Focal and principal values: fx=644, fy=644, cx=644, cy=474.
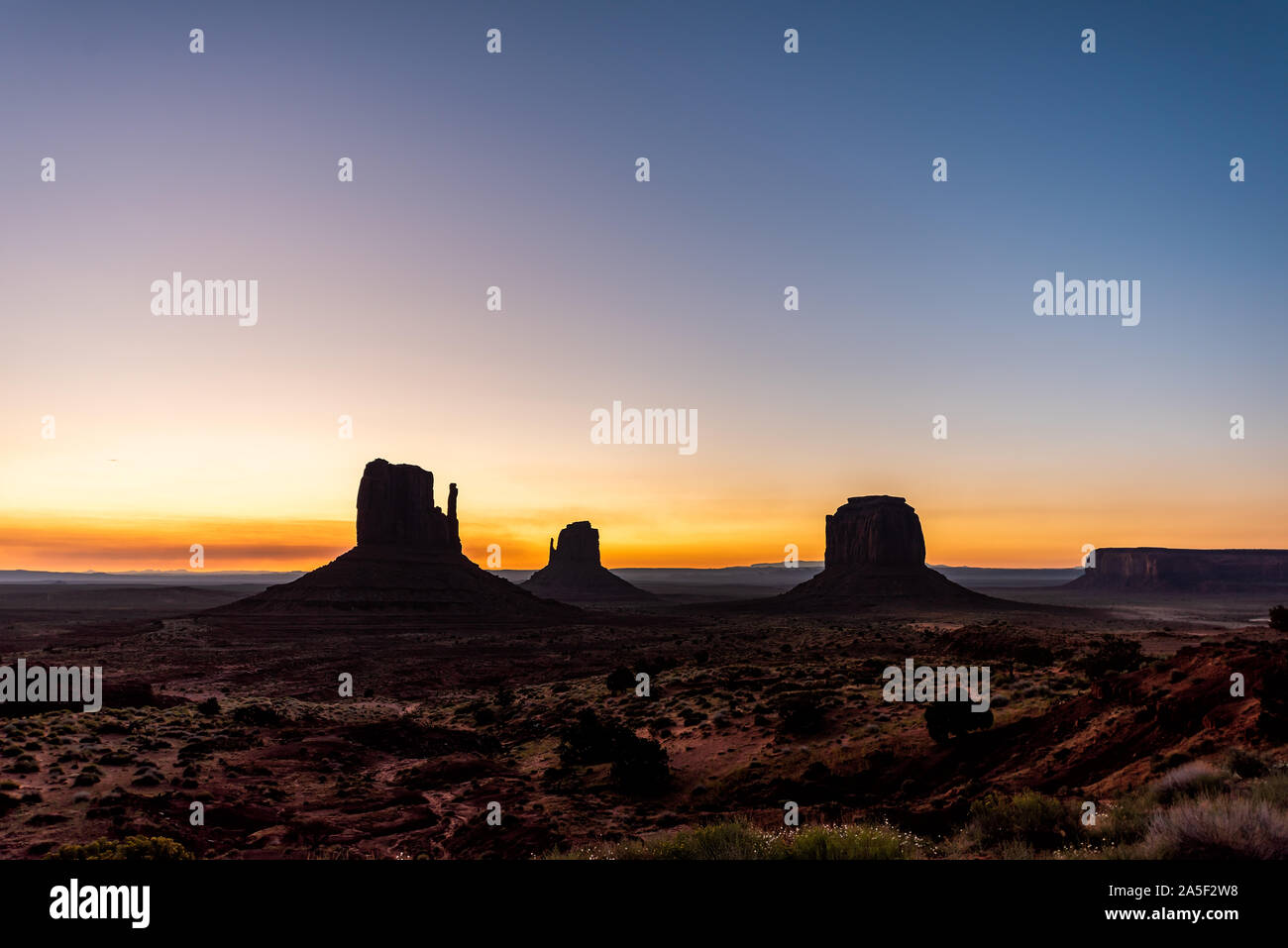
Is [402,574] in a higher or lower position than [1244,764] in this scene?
lower

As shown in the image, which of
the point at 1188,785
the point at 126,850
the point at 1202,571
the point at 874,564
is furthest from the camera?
the point at 1202,571

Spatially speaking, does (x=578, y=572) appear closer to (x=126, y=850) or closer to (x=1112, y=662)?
(x=1112, y=662)

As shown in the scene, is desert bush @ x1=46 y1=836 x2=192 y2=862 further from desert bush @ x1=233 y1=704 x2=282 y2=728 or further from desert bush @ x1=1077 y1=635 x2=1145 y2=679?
desert bush @ x1=1077 y1=635 x2=1145 y2=679

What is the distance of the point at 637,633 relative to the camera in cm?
8162

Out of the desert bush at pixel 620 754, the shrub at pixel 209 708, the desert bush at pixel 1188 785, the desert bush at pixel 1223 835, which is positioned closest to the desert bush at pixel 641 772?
the desert bush at pixel 620 754

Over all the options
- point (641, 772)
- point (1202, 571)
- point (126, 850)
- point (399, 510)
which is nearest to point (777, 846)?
point (126, 850)

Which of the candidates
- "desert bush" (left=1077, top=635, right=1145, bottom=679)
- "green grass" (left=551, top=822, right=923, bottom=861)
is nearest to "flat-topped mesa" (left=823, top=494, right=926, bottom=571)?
"desert bush" (left=1077, top=635, right=1145, bottom=679)

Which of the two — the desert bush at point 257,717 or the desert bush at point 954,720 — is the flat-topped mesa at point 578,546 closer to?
the desert bush at point 257,717

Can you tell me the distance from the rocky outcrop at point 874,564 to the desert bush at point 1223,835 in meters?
112

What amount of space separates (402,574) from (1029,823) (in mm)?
106420

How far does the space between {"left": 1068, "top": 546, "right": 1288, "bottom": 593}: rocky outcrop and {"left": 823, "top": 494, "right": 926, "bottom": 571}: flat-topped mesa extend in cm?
9995

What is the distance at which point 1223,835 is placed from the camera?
6.50 metres
